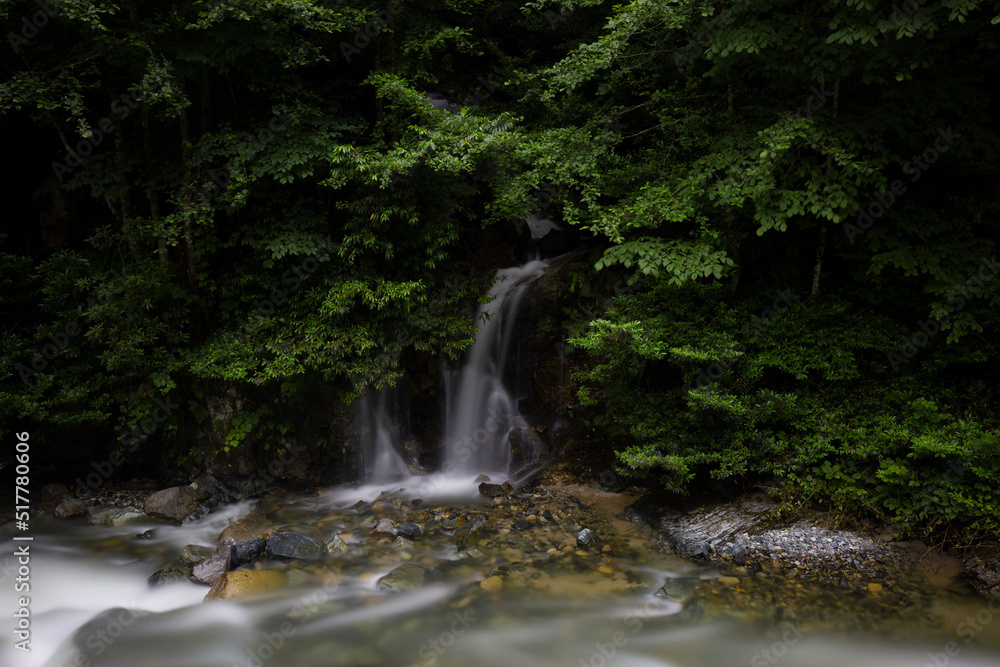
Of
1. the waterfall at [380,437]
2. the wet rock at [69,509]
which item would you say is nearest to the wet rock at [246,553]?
the waterfall at [380,437]

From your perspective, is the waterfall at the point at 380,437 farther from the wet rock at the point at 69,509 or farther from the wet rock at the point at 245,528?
the wet rock at the point at 69,509

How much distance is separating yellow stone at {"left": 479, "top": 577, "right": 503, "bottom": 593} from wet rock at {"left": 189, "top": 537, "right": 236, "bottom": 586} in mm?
2741

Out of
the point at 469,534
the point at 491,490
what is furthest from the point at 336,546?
the point at 491,490

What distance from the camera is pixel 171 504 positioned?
759 cm

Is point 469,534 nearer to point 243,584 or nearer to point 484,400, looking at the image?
point 243,584

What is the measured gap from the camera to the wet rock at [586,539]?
6.21 m

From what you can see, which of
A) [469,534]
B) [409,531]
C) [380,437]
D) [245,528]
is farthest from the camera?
[380,437]

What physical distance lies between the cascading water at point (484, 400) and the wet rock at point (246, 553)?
3368 mm

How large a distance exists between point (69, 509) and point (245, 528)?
119 inches

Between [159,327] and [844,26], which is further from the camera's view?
[159,327]

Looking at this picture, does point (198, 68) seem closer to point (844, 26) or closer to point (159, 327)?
point (159, 327)

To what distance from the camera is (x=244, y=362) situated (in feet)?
23.8

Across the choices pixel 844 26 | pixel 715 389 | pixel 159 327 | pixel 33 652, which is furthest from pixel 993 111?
pixel 33 652

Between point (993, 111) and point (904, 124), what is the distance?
1.71 meters
